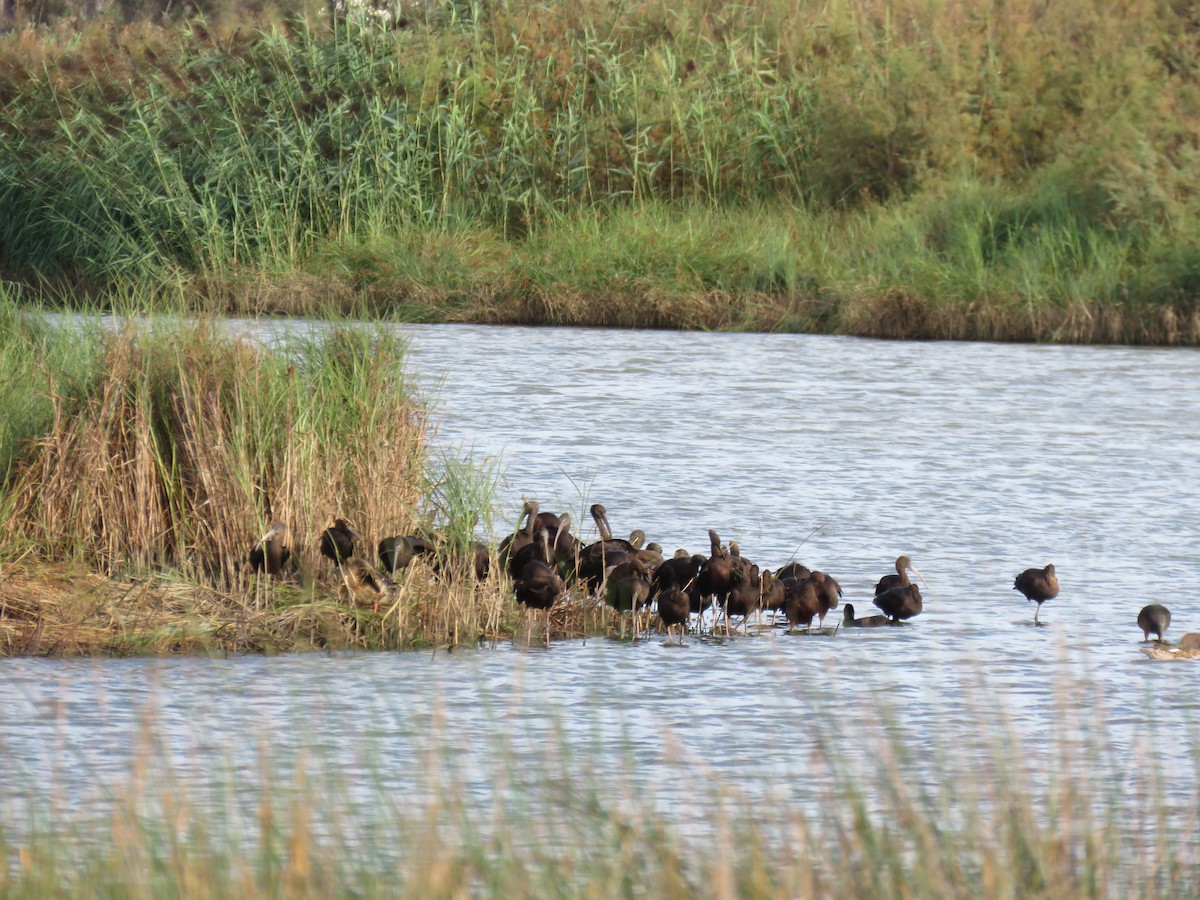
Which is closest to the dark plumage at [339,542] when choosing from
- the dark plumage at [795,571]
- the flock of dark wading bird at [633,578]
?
the flock of dark wading bird at [633,578]

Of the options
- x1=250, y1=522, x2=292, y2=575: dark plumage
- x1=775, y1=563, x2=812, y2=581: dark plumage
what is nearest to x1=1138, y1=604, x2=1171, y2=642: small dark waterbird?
x1=775, y1=563, x2=812, y2=581: dark plumage

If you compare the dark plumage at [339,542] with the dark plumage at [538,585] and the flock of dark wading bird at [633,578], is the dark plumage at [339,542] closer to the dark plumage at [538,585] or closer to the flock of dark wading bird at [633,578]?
the flock of dark wading bird at [633,578]

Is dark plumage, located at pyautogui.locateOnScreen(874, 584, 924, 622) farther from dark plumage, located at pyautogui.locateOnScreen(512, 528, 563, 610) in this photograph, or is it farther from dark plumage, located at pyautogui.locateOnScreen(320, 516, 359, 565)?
dark plumage, located at pyautogui.locateOnScreen(320, 516, 359, 565)

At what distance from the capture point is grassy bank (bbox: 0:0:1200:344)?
18.4m

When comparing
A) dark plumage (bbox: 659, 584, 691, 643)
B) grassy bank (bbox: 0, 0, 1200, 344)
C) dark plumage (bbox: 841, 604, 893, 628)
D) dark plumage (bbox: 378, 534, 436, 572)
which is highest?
grassy bank (bbox: 0, 0, 1200, 344)

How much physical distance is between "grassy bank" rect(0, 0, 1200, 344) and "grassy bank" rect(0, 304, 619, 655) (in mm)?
9959

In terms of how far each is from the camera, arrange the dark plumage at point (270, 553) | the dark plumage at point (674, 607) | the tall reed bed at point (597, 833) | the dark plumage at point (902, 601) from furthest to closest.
Result: the dark plumage at point (902, 601) < the dark plumage at point (674, 607) < the dark plumage at point (270, 553) < the tall reed bed at point (597, 833)

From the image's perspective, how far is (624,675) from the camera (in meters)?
6.95

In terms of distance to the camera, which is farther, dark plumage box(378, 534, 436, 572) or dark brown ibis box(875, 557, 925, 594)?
dark brown ibis box(875, 557, 925, 594)

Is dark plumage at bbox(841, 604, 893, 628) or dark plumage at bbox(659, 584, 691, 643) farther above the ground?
dark plumage at bbox(659, 584, 691, 643)

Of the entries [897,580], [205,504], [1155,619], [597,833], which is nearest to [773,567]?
[897,580]

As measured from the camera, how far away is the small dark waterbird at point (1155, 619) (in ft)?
23.7

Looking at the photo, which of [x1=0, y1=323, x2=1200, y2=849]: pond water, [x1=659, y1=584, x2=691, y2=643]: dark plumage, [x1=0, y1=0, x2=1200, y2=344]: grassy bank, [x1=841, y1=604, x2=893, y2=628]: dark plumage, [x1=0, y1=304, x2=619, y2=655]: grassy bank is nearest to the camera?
[x1=0, y1=323, x2=1200, y2=849]: pond water

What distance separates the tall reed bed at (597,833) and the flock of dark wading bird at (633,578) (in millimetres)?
1597
